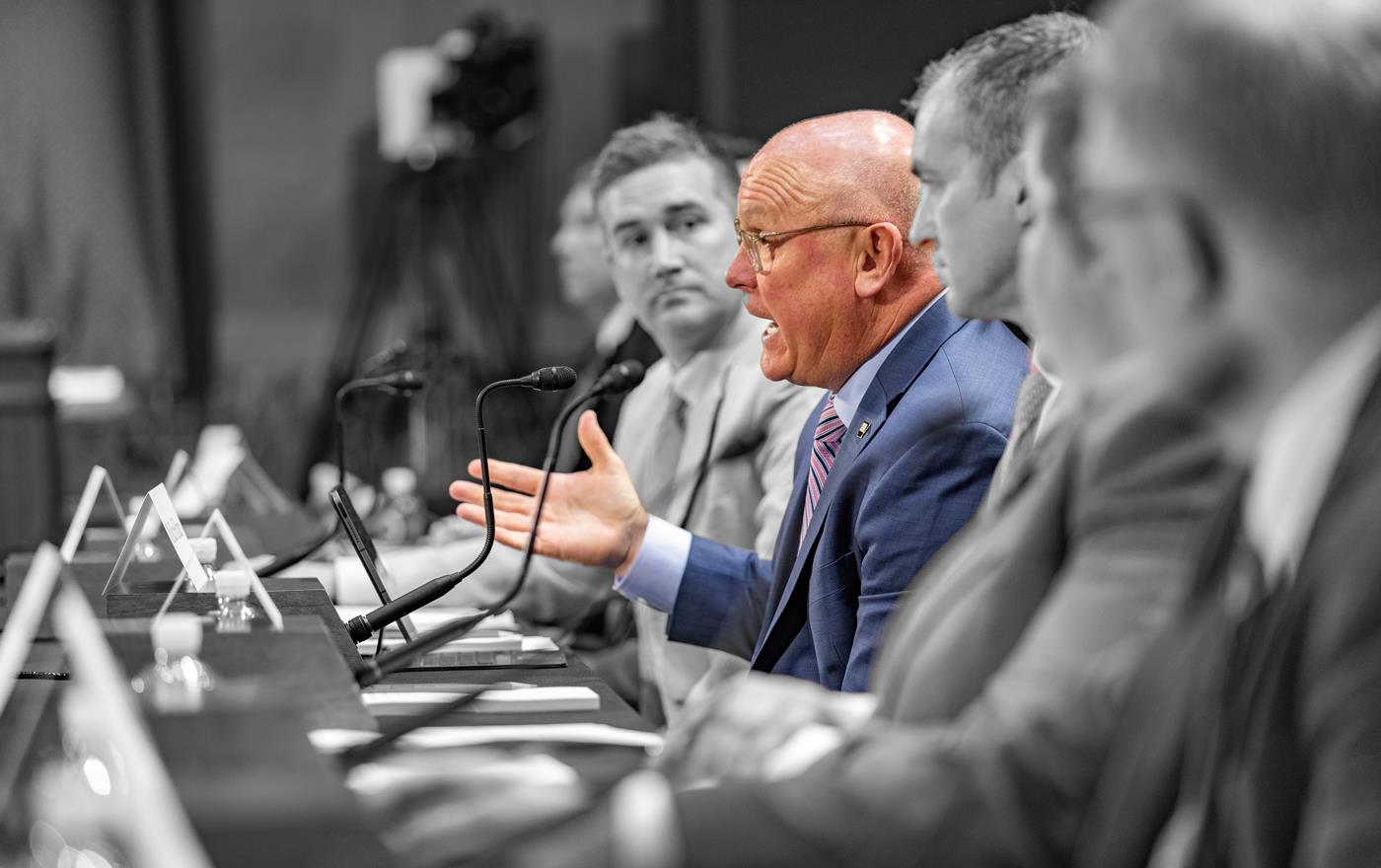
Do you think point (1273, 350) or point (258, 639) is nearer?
point (1273, 350)

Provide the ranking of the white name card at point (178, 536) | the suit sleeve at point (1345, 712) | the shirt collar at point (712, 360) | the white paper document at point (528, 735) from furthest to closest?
the shirt collar at point (712, 360) → the white name card at point (178, 536) → the white paper document at point (528, 735) → the suit sleeve at point (1345, 712)

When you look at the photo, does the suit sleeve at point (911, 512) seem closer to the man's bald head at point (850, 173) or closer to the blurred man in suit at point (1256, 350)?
the man's bald head at point (850, 173)

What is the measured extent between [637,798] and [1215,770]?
0.33 metres

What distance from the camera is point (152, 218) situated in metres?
7.02

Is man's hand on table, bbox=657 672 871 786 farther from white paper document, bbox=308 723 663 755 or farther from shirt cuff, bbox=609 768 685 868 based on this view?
white paper document, bbox=308 723 663 755

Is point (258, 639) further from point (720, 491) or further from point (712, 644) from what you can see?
point (720, 491)

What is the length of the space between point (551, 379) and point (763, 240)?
0.37 metres

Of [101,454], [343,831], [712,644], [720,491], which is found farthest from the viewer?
[101,454]

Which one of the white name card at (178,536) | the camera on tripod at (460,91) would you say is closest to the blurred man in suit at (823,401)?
the white name card at (178,536)

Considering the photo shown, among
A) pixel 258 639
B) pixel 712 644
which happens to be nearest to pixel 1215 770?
pixel 258 639

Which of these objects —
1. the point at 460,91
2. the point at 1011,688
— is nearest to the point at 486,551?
the point at 1011,688

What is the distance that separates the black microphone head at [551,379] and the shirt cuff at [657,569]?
0.23m

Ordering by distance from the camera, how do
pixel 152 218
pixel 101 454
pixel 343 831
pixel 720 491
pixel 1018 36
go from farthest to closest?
1. pixel 152 218
2. pixel 101 454
3. pixel 720 491
4. pixel 1018 36
5. pixel 343 831

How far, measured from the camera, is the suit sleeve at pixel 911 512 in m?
1.81
